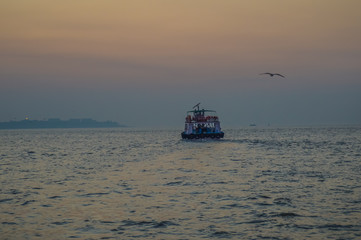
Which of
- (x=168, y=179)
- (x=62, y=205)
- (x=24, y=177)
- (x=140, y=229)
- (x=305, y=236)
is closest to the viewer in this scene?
(x=305, y=236)

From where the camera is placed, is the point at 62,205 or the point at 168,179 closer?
the point at 62,205

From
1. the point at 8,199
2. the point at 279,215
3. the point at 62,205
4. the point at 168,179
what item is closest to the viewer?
the point at 279,215

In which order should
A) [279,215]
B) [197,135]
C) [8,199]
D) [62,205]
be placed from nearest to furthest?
[279,215], [62,205], [8,199], [197,135]

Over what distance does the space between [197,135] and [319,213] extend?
298 feet

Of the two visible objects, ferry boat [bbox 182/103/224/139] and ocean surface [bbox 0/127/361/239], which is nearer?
ocean surface [bbox 0/127/361/239]

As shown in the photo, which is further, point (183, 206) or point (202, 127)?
point (202, 127)

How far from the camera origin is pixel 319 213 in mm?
19156

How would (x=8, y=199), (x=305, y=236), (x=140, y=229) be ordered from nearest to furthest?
(x=305, y=236), (x=140, y=229), (x=8, y=199)

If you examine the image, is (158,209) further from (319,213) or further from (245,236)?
(319,213)

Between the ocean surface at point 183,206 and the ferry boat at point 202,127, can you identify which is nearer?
the ocean surface at point 183,206

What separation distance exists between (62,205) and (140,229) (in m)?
7.01

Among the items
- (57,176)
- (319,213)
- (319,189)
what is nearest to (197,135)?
(57,176)

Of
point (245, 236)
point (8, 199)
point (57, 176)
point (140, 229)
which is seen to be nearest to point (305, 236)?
point (245, 236)

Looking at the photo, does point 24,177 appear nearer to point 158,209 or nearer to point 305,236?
point 158,209
